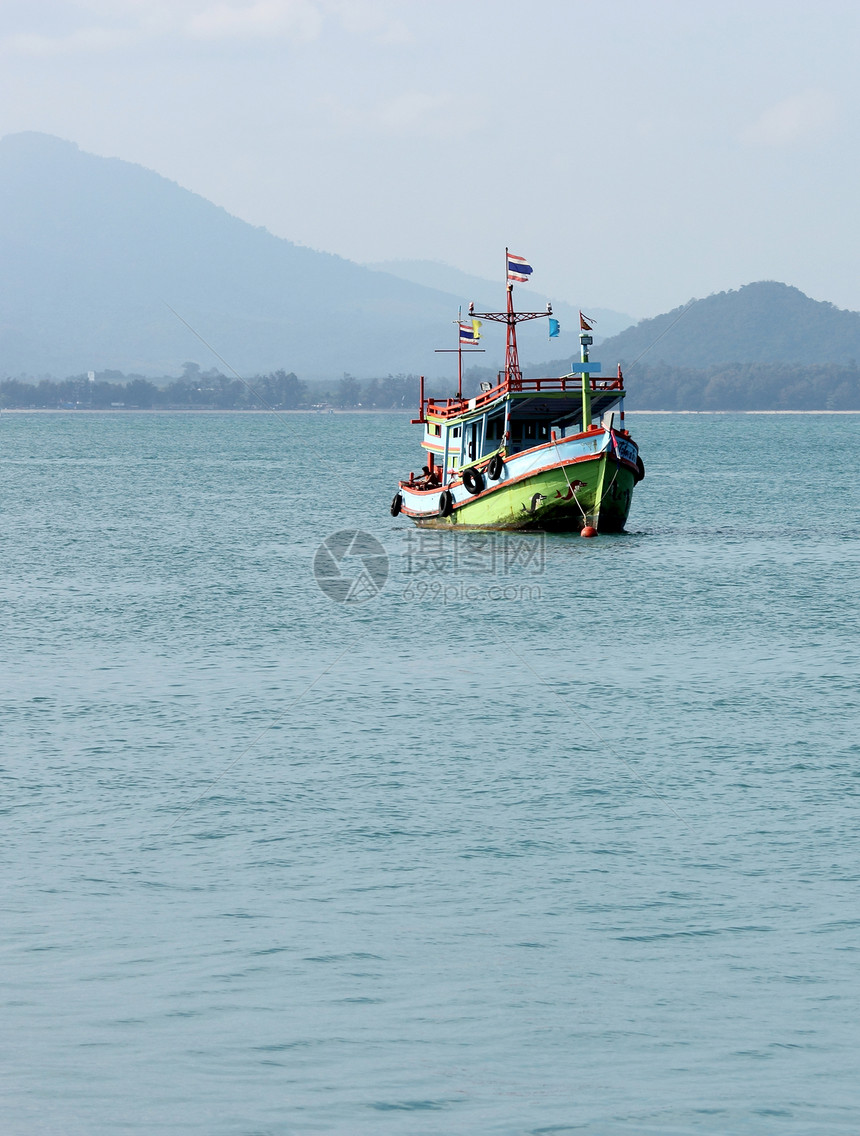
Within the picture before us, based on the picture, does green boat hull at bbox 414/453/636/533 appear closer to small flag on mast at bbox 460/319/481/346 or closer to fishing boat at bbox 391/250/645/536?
fishing boat at bbox 391/250/645/536

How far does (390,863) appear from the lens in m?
17.2

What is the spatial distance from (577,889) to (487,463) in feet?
113

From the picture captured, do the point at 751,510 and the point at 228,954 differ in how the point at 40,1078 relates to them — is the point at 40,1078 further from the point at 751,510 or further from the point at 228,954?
the point at 751,510

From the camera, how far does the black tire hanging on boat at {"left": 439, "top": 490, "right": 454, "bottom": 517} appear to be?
52894 mm

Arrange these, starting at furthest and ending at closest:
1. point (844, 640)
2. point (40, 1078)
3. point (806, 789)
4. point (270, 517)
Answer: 1. point (270, 517)
2. point (844, 640)
3. point (806, 789)
4. point (40, 1078)

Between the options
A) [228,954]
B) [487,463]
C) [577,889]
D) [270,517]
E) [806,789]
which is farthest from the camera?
[270,517]

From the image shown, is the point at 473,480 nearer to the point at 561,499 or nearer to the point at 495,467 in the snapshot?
the point at 495,467

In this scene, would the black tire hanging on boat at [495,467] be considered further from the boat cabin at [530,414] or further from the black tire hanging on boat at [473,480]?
the black tire hanging on boat at [473,480]

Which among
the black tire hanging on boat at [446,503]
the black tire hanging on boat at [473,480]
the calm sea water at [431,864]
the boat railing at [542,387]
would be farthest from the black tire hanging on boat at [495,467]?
the calm sea water at [431,864]

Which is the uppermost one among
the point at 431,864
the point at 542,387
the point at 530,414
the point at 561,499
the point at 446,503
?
the point at 542,387

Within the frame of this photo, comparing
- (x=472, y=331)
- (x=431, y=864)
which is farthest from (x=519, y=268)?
(x=431, y=864)

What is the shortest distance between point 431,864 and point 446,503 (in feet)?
120

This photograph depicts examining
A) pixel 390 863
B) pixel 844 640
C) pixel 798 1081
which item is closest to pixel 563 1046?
pixel 798 1081

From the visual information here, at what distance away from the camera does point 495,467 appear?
1943 inches
